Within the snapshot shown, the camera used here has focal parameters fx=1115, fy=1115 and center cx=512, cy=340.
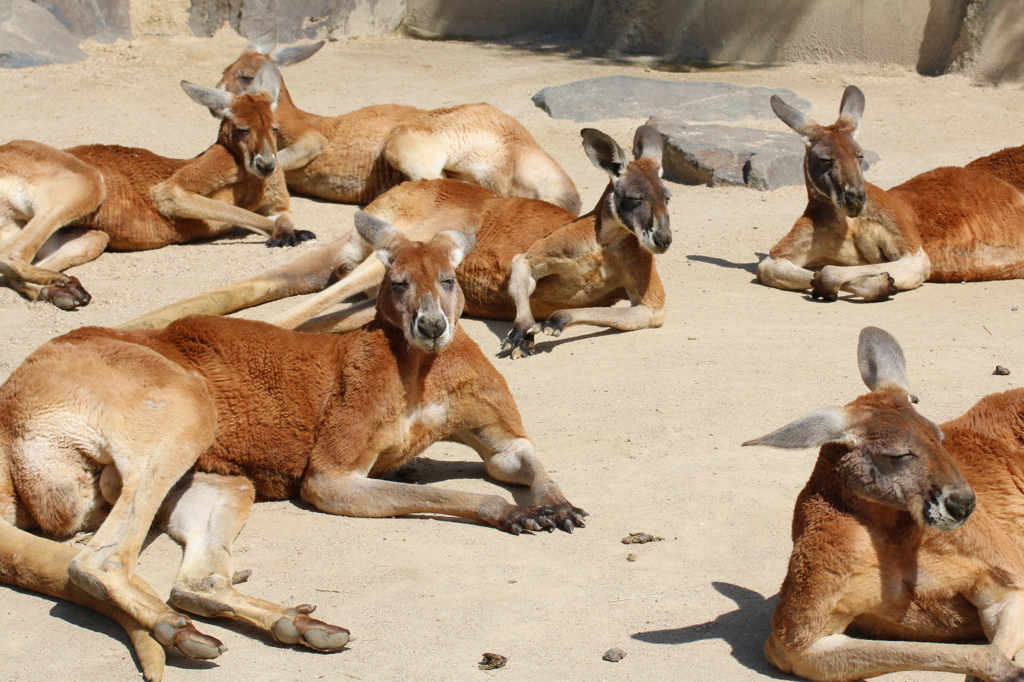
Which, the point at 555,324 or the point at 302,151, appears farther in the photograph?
the point at 302,151

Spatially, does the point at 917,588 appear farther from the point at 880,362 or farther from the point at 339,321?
the point at 339,321

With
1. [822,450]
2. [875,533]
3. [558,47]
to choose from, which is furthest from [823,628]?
[558,47]

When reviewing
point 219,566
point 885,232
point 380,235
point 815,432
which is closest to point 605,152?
point 885,232

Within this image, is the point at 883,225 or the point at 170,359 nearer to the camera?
the point at 170,359

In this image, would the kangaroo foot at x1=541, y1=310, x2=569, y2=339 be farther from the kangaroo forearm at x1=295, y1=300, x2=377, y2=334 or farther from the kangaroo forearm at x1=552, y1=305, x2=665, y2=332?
the kangaroo forearm at x1=295, y1=300, x2=377, y2=334

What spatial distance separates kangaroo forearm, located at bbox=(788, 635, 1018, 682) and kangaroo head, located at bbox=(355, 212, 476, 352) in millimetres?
2008

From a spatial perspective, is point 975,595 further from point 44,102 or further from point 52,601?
point 44,102

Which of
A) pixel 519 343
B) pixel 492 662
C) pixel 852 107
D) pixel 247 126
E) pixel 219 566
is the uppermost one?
pixel 852 107

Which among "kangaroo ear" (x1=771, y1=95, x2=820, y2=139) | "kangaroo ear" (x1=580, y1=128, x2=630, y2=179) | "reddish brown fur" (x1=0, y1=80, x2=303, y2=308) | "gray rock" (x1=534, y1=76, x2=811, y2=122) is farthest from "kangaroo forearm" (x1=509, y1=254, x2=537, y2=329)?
"gray rock" (x1=534, y1=76, x2=811, y2=122)

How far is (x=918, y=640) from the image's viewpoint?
327cm

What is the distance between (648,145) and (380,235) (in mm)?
2761

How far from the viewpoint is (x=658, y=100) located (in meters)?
11.5

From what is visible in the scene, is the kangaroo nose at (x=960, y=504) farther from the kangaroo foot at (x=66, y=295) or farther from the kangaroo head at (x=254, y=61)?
the kangaroo head at (x=254, y=61)

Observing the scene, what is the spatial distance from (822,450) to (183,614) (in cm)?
215
